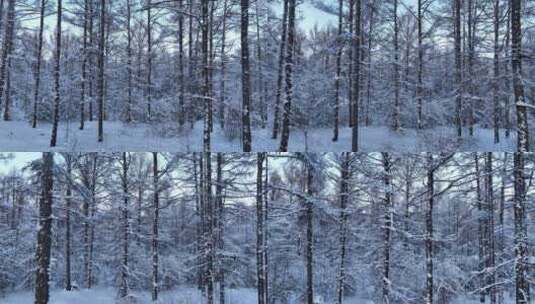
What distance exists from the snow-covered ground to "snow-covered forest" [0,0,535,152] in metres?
0.08

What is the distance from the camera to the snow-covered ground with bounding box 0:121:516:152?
13711 millimetres

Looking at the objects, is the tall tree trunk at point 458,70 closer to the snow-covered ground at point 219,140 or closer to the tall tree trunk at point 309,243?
the snow-covered ground at point 219,140

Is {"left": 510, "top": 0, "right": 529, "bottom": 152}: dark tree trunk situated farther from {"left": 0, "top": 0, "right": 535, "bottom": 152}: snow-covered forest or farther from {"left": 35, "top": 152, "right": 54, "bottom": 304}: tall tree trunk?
{"left": 35, "top": 152, "right": 54, "bottom": 304}: tall tree trunk

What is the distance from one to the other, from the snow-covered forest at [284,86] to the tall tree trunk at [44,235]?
398cm

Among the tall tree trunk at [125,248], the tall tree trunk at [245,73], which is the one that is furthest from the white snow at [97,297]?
the tall tree trunk at [245,73]

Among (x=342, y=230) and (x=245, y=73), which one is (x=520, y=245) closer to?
(x=342, y=230)

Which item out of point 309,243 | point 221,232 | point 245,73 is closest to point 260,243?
point 221,232

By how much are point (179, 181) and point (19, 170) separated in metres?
3.47

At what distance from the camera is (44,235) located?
941 cm

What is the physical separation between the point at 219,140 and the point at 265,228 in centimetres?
457

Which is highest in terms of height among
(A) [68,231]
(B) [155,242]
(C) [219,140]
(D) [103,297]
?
(C) [219,140]

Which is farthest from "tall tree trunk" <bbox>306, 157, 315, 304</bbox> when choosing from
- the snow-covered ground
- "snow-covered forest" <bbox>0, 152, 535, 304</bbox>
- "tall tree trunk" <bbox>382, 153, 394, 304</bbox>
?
the snow-covered ground

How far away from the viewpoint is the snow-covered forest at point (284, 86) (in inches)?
623

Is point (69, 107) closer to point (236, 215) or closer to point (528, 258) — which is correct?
point (236, 215)
